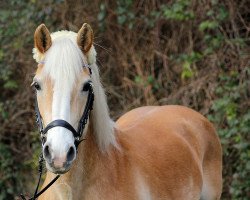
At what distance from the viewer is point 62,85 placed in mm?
3826

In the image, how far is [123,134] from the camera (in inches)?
188

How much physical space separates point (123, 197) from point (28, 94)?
5.45 m

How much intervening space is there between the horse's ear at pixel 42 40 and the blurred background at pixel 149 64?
393 centimetres

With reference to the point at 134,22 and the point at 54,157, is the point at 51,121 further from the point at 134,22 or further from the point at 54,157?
the point at 134,22

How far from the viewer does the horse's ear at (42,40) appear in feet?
13.1

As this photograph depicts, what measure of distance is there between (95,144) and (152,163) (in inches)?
25.8

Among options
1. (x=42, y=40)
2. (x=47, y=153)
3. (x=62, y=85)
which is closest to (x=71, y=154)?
(x=47, y=153)

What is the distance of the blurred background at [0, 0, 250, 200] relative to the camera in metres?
7.95

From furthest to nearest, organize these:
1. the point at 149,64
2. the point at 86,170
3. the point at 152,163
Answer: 1. the point at 149,64
2. the point at 152,163
3. the point at 86,170

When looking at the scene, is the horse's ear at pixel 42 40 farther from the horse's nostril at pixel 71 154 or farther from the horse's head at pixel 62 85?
the horse's nostril at pixel 71 154

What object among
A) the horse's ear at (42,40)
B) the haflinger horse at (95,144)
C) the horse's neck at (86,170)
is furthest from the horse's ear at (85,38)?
the horse's neck at (86,170)

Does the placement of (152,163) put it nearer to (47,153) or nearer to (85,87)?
(85,87)

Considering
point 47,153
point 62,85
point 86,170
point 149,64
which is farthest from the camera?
point 149,64

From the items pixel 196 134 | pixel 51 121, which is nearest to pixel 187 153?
pixel 196 134
